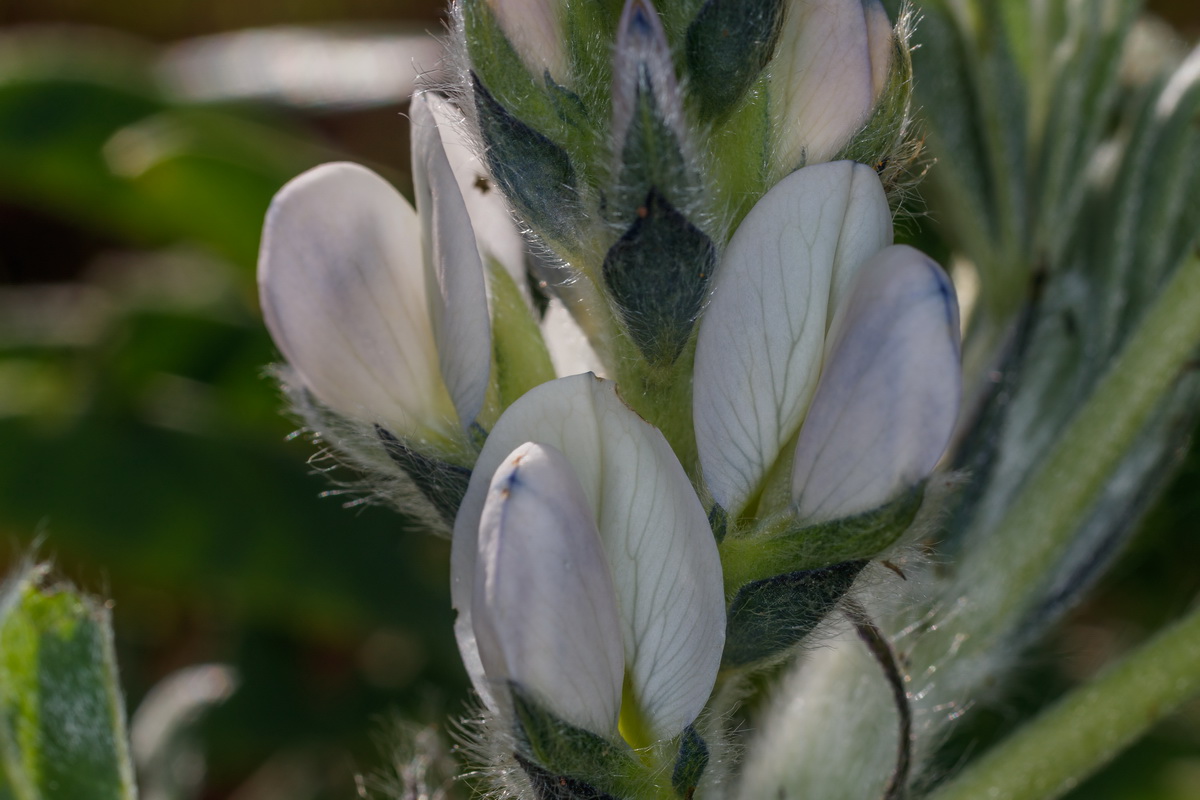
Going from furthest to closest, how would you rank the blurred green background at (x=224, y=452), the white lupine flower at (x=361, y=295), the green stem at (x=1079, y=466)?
1. the blurred green background at (x=224, y=452)
2. the green stem at (x=1079, y=466)
3. the white lupine flower at (x=361, y=295)

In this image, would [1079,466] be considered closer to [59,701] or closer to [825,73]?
[825,73]

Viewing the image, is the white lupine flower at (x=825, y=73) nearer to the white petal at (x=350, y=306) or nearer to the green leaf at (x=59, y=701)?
the white petal at (x=350, y=306)

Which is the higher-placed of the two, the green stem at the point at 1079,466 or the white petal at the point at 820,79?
the white petal at the point at 820,79

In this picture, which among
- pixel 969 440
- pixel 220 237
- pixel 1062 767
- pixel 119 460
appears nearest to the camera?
pixel 1062 767

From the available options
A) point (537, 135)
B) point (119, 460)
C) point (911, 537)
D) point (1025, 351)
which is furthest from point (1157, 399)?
point (119, 460)

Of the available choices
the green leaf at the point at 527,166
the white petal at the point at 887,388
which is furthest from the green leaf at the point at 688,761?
the green leaf at the point at 527,166

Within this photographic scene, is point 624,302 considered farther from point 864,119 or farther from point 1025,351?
point 1025,351

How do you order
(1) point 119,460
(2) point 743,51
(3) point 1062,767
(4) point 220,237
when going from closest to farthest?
(2) point 743,51, (3) point 1062,767, (1) point 119,460, (4) point 220,237

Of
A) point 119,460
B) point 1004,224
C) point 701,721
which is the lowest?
point 119,460
